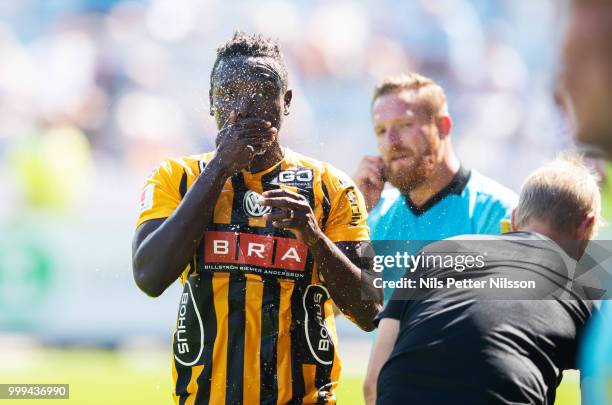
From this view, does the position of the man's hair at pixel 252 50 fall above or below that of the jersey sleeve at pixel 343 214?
above

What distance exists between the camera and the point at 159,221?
9.30ft

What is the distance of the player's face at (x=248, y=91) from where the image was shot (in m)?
2.85

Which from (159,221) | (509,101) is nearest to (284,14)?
(509,101)

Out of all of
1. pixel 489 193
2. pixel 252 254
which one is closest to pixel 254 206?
pixel 252 254

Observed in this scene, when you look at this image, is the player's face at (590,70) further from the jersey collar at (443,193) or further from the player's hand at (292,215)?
the jersey collar at (443,193)

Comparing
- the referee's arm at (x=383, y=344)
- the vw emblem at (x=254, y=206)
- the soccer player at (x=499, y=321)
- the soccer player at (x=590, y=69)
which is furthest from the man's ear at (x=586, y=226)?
the soccer player at (x=590, y=69)

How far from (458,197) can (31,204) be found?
7.33 meters

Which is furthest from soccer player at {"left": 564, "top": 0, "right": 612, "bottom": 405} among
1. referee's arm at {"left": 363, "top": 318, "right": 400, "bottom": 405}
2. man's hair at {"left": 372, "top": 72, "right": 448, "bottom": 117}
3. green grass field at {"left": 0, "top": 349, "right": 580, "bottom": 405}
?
green grass field at {"left": 0, "top": 349, "right": 580, "bottom": 405}

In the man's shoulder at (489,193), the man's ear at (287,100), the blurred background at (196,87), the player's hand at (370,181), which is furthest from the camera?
the blurred background at (196,87)

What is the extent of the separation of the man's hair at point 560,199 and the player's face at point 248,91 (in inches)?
32.5

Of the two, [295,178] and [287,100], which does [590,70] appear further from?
[287,100]

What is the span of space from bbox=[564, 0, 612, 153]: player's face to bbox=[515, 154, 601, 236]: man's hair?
1540mm

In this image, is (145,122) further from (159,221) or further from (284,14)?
(159,221)

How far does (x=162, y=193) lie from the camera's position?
2904mm
